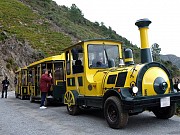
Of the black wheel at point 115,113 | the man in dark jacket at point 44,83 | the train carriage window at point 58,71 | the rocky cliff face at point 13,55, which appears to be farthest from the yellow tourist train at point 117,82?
the rocky cliff face at point 13,55

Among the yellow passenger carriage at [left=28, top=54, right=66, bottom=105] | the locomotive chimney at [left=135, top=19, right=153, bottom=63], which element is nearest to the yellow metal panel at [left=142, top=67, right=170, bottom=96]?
the locomotive chimney at [left=135, top=19, right=153, bottom=63]

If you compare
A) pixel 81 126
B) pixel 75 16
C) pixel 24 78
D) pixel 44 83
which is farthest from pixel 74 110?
pixel 75 16

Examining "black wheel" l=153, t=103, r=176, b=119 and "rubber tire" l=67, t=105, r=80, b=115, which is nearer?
"black wheel" l=153, t=103, r=176, b=119

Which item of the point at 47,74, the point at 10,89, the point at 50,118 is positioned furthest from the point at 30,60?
the point at 50,118

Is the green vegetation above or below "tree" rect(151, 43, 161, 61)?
above

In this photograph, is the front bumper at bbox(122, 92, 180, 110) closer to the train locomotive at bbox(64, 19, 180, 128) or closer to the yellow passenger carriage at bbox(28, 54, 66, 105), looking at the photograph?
the train locomotive at bbox(64, 19, 180, 128)

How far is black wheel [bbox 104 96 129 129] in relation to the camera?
7.28 metres

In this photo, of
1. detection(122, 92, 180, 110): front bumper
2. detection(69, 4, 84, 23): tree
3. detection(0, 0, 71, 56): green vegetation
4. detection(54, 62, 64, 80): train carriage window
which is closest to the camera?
detection(122, 92, 180, 110): front bumper

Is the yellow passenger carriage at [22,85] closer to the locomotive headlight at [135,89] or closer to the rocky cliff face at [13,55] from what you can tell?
the rocky cliff face at [13,55]

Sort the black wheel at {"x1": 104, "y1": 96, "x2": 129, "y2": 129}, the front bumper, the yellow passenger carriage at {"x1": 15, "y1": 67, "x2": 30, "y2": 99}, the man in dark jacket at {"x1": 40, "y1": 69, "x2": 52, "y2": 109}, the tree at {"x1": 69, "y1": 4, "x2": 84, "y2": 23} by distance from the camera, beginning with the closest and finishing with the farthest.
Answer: the front bumper < the black wheel at {"x1": 104, "y1": 96, "x2": 129, "y2": 129} < the man in dark jacket at {"x1": 40, "y1": 69, "x2": 52, "y2": 109} < the yellow passenger carriage at {"x1": 15, "y1": 67, "x2": 30, "y2": 99} < the tree at {"x1": 69, "y1": 4, "x2": 84, "y2": 23}

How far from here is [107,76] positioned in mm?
8406

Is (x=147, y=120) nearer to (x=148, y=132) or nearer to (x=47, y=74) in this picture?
(x=148, y=132)

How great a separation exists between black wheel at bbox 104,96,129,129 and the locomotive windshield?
6.44ft

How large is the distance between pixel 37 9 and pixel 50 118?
187 ft
